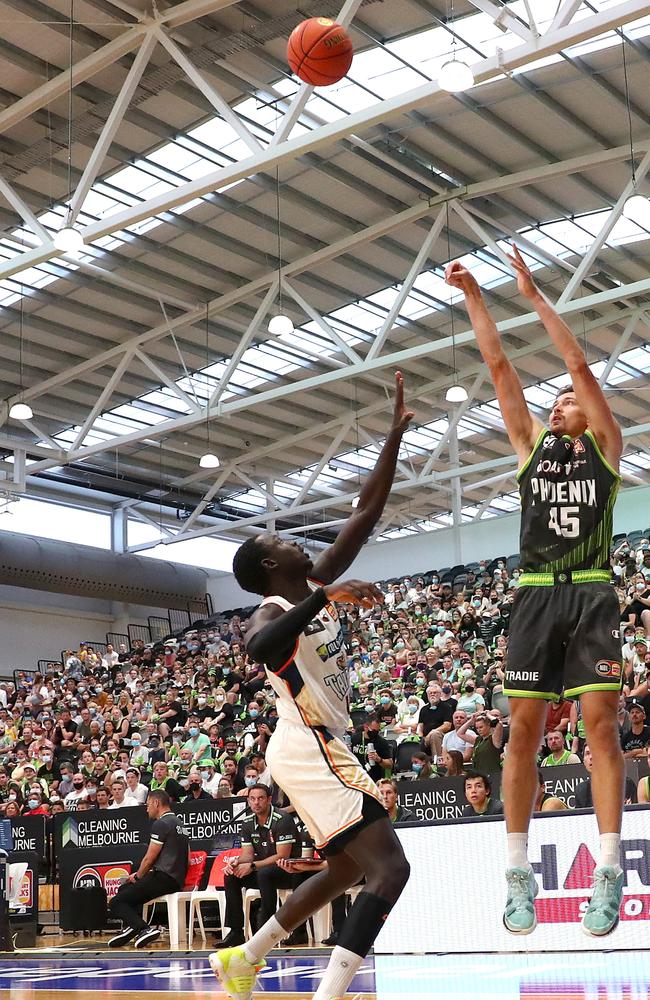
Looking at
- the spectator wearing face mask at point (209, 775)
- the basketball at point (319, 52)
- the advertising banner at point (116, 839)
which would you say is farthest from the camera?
the spectator wearing face mask at point (209, 775)

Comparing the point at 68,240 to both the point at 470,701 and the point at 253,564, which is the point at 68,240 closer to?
the point at 470,701

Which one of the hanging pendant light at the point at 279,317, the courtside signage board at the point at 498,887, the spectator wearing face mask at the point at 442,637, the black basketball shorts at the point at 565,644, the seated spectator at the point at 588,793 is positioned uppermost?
the hanging pendant light at the point at 279,317

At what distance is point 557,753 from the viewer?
11336mm

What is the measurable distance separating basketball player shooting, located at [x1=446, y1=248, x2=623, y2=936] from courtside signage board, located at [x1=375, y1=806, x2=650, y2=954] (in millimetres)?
4218

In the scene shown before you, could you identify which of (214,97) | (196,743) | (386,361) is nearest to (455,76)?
(214,97)

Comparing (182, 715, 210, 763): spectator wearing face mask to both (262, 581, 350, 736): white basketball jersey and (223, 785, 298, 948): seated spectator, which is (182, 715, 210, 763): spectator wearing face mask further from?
(262, 581, 350, 736): white basketball jersey

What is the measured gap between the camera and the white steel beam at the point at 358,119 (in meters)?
10.9

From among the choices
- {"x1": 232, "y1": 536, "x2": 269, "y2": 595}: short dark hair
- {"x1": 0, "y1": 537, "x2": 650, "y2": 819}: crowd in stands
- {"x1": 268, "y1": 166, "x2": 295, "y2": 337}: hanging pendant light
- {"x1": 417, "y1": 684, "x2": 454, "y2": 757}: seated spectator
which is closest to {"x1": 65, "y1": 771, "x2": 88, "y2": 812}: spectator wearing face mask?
{"x1": 0, "y1": 537, "x2": 650, "y2": 819}: crowd in stands

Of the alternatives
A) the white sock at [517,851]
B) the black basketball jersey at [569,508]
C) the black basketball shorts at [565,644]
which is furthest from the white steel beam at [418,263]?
the white sock at [517,851]

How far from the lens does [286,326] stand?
16594mm

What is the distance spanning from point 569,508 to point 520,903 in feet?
4.62

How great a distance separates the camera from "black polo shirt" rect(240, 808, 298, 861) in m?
11.0

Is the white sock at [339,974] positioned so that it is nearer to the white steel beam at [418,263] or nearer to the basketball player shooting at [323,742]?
the basketball player shooting at [323,742]

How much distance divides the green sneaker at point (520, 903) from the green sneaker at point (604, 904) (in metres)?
0.20
